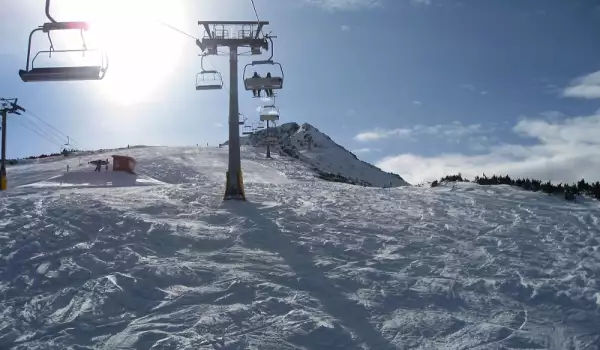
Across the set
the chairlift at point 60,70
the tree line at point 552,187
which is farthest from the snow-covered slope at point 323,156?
the chairlift at point 60,70

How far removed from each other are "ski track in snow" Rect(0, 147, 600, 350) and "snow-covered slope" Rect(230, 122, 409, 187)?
34.2 metres

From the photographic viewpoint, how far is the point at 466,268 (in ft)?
30.3

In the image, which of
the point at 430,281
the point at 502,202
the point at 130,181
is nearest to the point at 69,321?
the point at 430,281

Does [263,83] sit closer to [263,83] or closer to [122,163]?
[263,83]

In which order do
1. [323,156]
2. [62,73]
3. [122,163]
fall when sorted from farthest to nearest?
1. [323,156]
2. [122,163]
3. [62,73]

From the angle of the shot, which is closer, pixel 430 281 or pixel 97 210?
pixel 430 281

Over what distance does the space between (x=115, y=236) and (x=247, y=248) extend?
261cm

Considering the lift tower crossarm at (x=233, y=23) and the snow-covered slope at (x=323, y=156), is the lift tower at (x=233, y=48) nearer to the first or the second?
the lift tower crossarm at (x=233, y=23)

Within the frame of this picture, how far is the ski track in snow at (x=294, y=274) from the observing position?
261 inches

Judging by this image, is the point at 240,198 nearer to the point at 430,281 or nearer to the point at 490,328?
the point at 430,281

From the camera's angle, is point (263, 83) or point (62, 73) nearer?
point (62, 73)

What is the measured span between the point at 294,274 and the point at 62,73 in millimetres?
6703

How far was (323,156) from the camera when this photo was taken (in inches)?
2790

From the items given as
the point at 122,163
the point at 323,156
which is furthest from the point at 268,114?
the point at 323,156
